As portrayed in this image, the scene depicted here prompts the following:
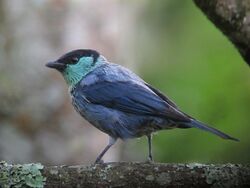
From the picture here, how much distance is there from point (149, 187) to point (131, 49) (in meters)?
4.31

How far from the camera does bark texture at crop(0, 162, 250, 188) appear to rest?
367cm

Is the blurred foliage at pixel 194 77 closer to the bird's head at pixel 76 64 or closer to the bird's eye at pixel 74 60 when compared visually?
the bird's head at pixel 76 64

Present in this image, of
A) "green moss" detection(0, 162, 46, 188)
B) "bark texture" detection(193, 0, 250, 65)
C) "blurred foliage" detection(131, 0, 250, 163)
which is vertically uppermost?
"bark texture" detection(193, 0, 250, 65)

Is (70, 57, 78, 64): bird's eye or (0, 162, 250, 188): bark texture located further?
(70, 57, 78, 64): bird's eye

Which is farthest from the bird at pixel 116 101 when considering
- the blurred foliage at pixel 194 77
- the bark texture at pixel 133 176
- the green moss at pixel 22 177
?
the blurred foliage at pixel 194 77

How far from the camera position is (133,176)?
12.2 ft

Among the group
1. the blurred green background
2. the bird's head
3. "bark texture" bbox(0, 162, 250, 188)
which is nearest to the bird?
the bird's head

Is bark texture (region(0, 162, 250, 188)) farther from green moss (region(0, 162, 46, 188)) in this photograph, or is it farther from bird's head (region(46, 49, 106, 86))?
bird's head (region(46, 49, 106, 86))

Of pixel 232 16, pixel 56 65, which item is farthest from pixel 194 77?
pixel 232 16

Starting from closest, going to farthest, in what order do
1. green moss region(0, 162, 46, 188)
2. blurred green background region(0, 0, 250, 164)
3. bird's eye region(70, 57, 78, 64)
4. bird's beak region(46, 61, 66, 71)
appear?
green moss region(0, 162, 46, 188)
bird's beak region(46, 61, 66, 71)
bird's eye region(70, 57, 78, 64)
blurred green background region(0, 0, 250, 164)

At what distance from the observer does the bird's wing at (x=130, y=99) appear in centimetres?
454

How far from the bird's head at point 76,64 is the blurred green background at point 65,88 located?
1419 millimetres

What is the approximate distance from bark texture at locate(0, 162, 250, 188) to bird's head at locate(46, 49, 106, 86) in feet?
4.52

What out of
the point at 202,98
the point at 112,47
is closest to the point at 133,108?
the point at 112,47
